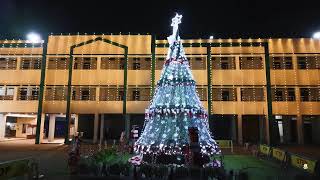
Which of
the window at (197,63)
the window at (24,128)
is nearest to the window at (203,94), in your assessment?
the window at (197,63)

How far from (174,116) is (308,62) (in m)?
25.8

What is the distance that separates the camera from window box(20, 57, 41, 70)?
35781 millimetres

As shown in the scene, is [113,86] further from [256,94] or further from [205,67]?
[256,94]

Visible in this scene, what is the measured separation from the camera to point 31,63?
35812 mm

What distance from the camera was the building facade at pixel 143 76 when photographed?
34.4 meters

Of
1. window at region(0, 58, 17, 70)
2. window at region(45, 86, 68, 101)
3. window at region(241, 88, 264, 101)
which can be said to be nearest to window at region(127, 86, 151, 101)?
window at region(45, 86, 68, 101)

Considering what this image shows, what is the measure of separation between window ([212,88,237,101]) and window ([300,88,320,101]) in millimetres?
8043

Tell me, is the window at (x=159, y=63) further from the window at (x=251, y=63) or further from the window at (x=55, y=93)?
the window at (x=55, y=93)

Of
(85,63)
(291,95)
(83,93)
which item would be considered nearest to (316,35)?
(291,95)

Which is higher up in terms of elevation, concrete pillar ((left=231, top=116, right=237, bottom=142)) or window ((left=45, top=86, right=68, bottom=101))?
window ((left=45, top=86, right=68, bottom=101))

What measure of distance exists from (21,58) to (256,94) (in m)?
29.4

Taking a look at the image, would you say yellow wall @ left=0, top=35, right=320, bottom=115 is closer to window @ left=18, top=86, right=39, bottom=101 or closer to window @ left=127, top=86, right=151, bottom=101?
window @ left=127, top=86, right=151, bottom=101

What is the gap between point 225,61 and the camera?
3559 centimetres

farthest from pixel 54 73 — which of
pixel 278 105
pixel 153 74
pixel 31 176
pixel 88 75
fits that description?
pixel 278 105
